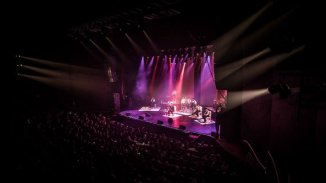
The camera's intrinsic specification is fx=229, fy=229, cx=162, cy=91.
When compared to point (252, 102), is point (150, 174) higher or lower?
lower

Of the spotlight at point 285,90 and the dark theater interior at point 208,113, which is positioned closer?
A: the dark theater interior at point 208,113

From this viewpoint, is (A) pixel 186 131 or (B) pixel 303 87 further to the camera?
(A) pixel 186 131

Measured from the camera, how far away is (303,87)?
18.8ft

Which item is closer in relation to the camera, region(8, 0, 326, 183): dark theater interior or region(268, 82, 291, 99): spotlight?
region(8, 0, 326, 183): dark theater interior

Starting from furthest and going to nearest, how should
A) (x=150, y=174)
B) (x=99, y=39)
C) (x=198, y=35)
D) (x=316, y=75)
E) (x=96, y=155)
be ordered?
(x=99, y=39) → (x=198, y=35) → (x=316, y=75) → (x=96, y=155) → (x=150, y=174)

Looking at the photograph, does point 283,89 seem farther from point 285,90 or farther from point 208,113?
point 208,113

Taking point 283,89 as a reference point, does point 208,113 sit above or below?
below

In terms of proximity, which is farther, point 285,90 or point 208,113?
point 208,113

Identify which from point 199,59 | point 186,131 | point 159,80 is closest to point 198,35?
point 186,131

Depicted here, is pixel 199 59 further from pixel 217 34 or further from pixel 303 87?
pixel 303 87

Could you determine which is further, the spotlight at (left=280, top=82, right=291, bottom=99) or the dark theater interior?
the spotlight at (left=280, top=82, right=291, bottom=99)

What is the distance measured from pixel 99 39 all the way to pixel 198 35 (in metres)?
7.31

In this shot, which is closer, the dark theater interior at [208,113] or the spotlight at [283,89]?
the dark theater interior at [208,113]

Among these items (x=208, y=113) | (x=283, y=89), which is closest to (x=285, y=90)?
(x=283, y=89)
